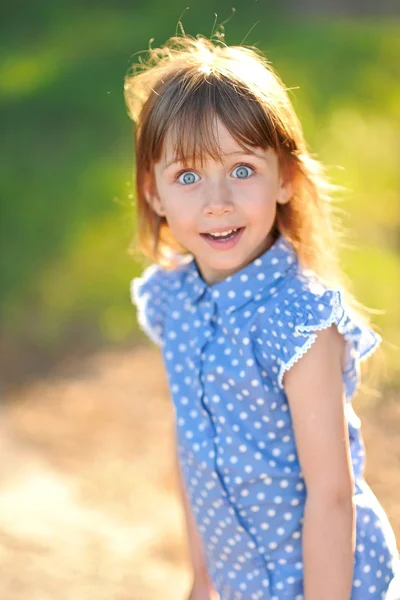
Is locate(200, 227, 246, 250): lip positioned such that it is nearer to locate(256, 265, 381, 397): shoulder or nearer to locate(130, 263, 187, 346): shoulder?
locate(256, 265, 381, 397): shoulder

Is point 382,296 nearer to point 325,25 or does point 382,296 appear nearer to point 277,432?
point 277,432

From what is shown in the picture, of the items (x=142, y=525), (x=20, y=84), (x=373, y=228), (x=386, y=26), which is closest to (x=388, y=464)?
(x=142, y=525)

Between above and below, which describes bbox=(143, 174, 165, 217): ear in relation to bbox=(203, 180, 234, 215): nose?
below

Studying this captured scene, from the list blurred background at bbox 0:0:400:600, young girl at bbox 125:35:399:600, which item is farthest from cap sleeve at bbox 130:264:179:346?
blurred background at bbox 0:0:400:600

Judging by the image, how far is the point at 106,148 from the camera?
7941 mm

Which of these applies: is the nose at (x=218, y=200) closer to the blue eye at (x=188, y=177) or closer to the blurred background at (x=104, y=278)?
the blue eye at (x=188, y=177)

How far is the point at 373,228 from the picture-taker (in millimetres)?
6309

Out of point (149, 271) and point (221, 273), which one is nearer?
point (221, 273)

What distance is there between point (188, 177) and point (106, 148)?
6.07 meters

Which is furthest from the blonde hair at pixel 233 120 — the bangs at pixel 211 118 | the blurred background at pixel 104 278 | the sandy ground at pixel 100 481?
the sandy ground at pixel 100 481

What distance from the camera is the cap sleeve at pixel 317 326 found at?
1.85 meters

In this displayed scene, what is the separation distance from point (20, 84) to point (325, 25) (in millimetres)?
3705

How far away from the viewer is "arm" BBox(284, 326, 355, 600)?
185 centimetres

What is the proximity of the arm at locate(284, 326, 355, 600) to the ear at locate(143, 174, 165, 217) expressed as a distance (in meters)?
0.53
